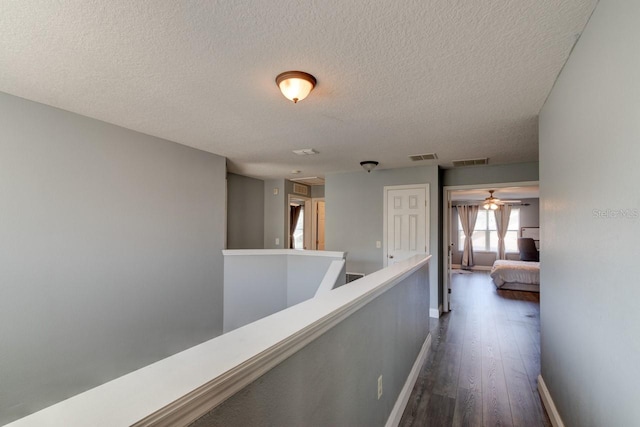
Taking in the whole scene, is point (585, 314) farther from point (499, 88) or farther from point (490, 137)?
point (490, 137)

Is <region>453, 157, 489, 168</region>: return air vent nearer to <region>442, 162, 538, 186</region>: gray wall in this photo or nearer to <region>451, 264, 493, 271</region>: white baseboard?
<region>442, 162, 538, 186</region>: gray wall

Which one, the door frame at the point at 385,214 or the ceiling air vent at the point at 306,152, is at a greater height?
the ceiling air vent at the point at 306,152

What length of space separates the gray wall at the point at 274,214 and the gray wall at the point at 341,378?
3970mm

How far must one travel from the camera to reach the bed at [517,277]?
6.18 metres

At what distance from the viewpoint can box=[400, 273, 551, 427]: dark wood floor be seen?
84.7 inches

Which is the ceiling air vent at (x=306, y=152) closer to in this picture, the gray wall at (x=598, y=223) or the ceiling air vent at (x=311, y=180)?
the ceiling air vent at (x=311, y=180)

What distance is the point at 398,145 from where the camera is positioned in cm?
354

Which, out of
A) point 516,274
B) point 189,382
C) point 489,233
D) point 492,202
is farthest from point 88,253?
point 489,233

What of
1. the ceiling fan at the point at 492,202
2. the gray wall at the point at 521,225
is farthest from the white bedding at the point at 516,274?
the gray wall at the point at 521,225

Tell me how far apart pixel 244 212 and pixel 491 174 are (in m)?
4.31

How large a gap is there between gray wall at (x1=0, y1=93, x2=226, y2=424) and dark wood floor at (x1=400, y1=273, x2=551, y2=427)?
8.91ft

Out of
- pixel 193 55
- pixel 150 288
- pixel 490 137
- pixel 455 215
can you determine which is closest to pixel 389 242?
pixel 490 137

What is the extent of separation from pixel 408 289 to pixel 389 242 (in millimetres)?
2509

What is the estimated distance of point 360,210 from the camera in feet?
16.9
